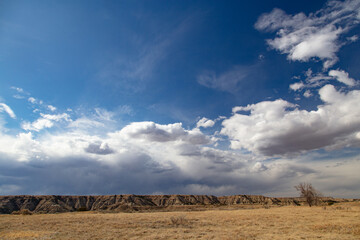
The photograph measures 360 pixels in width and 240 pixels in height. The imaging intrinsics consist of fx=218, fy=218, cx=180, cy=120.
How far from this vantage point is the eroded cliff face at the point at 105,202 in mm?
106438

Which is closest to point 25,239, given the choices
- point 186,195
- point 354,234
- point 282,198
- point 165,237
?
point 165,237

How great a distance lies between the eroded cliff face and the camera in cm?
10644

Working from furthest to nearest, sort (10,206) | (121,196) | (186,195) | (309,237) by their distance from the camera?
1. (186,195)
2. (121,196)
3. (10,206)
4. (309,237)

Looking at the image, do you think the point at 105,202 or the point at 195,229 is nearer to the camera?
the point at 195,229

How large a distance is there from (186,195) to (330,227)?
166062 mm

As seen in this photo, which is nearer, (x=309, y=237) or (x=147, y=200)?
(x=309, y=237)

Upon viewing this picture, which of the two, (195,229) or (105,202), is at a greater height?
(105,202)

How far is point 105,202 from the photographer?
467 ft

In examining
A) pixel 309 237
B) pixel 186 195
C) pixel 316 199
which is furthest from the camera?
pixel 186 195

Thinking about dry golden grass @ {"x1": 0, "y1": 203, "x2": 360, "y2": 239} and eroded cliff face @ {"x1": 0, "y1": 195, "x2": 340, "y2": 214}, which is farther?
eroded cliff face @ {"x1": 0, "y1": 195, "x2": 340, "y2": 214}

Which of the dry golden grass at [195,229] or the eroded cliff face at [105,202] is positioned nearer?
the dry golden grass at [195,229]

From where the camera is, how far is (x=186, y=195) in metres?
178

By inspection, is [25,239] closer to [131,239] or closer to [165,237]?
[131,239]

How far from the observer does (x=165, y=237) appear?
18094 millimetres
